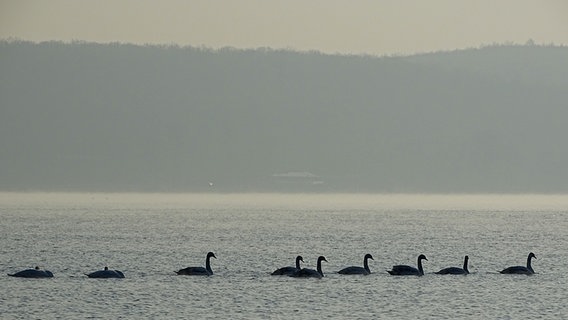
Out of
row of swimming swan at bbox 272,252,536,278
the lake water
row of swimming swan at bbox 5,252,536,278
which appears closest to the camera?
the lake water

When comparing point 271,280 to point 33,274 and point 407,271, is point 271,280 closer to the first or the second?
point 407,271

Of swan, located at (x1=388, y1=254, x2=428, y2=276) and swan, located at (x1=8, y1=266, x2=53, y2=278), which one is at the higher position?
swan, located at (x1=388, y1=254, x2=428, y2=276)

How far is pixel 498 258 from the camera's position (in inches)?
3241

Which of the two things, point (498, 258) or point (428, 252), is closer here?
point (498, 258)

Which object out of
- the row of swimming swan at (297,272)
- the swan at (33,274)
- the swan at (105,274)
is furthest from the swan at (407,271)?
the swan at (33,274)

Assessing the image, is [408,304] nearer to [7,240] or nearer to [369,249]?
[369,249]

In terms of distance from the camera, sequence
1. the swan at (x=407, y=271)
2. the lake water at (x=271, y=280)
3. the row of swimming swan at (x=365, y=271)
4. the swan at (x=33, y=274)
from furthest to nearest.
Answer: the swan at (x=407, y=271)
the row of swimming swan at (x=365, y=271)
the swan at (x=33, y=274)
the lake water at (x=271, y=280)

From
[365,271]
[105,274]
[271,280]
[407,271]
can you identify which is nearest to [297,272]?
[271,280]

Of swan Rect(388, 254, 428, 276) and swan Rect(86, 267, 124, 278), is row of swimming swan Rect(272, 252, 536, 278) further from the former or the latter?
swan Rect(86, 267, 124, 278)

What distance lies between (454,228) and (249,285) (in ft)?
252

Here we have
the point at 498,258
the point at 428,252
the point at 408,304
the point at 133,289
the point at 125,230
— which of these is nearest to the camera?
the point at 408,304

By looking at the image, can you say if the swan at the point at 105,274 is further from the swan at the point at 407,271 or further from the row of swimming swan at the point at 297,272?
the swan at the point at 407,271

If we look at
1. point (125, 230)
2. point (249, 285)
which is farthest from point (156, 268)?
point (125, 230)

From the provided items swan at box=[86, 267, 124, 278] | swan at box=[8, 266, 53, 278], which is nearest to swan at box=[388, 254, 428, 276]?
swan at box=[86, 267, 124, 278]
